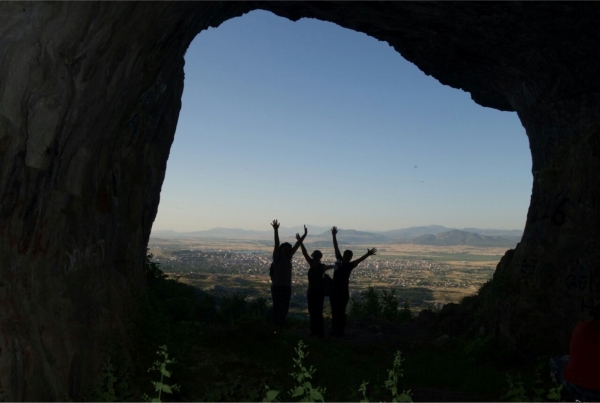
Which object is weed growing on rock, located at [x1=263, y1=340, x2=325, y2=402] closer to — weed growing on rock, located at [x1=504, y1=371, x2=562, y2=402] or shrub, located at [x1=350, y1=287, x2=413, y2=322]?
weed growing on rock, located at [x1=504, y1=371, x2=562, y2=402]

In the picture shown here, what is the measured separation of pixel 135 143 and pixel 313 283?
16.8 ft

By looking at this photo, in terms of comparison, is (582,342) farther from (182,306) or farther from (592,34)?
(182,306)

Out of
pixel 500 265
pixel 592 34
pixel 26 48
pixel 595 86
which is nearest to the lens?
pixel 26 48

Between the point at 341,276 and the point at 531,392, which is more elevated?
the point at 341,276

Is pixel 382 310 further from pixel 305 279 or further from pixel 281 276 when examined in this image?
pixel 305 279

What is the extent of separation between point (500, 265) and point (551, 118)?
405 centimetres

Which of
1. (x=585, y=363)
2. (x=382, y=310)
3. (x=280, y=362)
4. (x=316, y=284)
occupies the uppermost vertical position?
(x=585, y=363)

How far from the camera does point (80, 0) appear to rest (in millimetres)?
5094

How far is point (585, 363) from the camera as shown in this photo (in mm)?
5379

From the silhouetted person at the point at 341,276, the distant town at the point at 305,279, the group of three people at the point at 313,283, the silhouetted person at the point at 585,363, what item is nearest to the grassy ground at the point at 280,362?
the group of three people at the point at 313,283

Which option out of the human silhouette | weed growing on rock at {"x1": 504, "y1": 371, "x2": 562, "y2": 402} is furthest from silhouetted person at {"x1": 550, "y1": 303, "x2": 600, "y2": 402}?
the human silhouette

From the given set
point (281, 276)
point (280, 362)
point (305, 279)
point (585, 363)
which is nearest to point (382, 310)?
point (281, 276)

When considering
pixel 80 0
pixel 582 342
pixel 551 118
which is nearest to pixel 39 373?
pixel 80 0

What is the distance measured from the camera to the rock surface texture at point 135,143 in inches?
198
